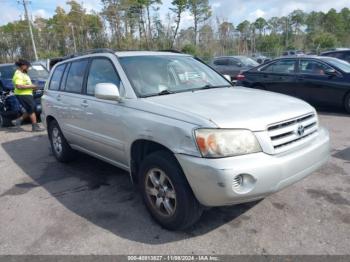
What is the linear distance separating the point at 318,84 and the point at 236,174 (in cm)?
692

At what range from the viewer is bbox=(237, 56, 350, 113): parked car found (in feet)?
28.0

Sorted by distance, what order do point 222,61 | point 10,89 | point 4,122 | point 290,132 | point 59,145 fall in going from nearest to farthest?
point 290,132, point 59,145, point 4,122, point 10,89, point 222,61

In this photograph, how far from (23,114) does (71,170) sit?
469 cm

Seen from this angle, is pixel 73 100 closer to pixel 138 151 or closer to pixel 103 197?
pixel 103 197

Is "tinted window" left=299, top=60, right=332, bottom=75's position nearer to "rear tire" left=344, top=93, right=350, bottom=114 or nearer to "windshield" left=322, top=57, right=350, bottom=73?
"windshield" left=322, top=57, right=350, bottom=73

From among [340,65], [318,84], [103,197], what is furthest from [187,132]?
[340,65]

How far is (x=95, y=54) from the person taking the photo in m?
4.71

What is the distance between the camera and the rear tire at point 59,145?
18.4 feet

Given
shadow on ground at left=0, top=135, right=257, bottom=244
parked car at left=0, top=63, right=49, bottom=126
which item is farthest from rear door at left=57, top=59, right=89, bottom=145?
parked car at left=0, top=63, right=49, bottom=126

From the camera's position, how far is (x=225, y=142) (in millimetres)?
2902

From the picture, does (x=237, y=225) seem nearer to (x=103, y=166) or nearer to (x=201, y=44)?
(x=103, y=166)

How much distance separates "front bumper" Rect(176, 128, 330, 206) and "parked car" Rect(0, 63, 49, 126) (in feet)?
24.8

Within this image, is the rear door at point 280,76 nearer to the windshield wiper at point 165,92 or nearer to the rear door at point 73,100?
the rear door at point 73,100

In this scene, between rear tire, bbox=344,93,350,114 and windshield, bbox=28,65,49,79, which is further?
windshield, bbox=28,65,49,79
